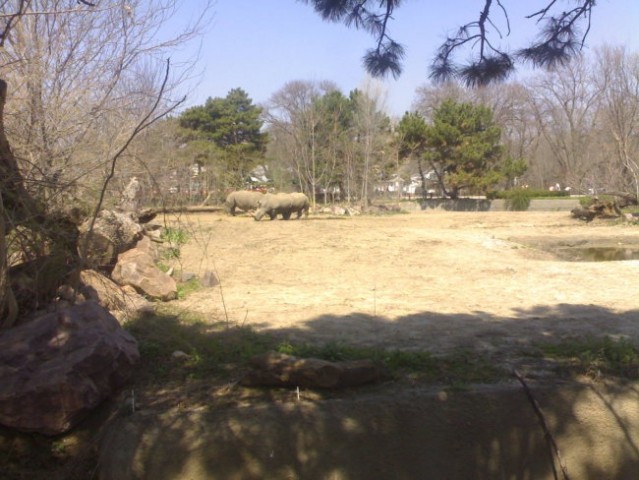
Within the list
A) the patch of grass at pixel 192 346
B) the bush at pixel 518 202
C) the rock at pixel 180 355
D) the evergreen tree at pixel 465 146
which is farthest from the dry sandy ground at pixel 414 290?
the evergreen tree at pixel 465 146

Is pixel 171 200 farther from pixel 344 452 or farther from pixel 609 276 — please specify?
pixel 609 276

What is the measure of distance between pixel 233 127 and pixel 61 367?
3511cm

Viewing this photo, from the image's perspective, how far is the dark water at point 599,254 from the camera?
42.2 feet

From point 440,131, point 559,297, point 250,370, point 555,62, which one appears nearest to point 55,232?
point 250,370

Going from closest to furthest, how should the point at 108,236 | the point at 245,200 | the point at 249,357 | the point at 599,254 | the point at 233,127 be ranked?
the point at 249,357, the point at 108,236, the point at 599,254, the point at 245,200, the point at 233,127

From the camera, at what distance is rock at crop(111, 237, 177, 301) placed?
779 cm

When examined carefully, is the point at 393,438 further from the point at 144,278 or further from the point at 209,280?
the point at 209,280

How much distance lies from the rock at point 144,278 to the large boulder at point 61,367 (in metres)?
3.27

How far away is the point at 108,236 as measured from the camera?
8258mm

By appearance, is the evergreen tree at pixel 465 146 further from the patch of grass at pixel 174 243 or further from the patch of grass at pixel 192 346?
the patch of grass at pixel 192 346

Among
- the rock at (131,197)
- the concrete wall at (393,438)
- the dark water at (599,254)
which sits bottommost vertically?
the dark water at (599,254)

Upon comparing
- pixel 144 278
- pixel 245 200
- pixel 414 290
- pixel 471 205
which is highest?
pixel 245 200

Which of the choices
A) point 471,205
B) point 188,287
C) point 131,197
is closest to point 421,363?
point 188,287

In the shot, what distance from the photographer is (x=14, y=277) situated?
4.98 meters
